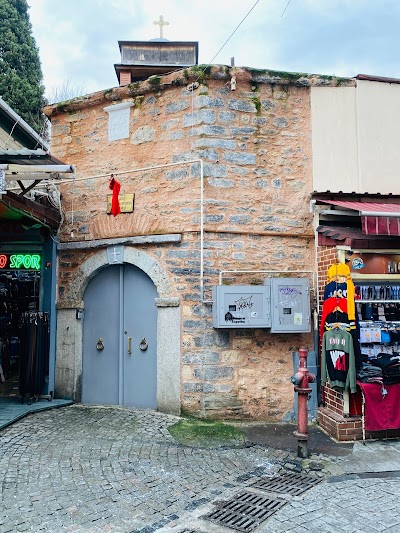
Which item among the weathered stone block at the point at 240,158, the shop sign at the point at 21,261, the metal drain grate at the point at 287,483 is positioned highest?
the weathered stone block at the point at 240,158

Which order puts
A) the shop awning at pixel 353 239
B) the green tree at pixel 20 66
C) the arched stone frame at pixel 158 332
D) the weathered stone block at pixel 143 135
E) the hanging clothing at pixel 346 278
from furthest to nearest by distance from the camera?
the green tree at pixel 20 66 → the weathered stone block at pixel 143 135 → the arched stone frame at pixel 158 332 → the shop awning at pixel 353 239 → the hanging clothing at pixel 346 278

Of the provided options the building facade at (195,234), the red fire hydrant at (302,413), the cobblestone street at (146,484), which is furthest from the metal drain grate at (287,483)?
the building facade at (195,234)

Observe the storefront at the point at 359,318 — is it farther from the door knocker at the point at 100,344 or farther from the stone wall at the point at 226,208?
the door knocker at the point at 100,344

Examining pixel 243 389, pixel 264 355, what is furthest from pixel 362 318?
pixel 243 389

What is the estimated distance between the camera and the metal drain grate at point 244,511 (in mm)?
3674

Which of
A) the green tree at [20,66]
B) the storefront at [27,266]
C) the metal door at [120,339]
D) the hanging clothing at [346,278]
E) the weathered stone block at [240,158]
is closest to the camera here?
the hanging clothing at [346,278]

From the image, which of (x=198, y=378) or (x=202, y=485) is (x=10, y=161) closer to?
(x=198, y=378)

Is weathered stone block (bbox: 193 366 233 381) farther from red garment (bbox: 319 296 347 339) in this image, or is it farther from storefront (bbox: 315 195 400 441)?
red garment (bbox: 319 296 347 339)

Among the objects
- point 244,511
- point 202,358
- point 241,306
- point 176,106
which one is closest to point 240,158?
A: point 176,106

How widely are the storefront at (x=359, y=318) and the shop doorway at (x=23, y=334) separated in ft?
13.9

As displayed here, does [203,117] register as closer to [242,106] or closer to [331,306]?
[242,106]

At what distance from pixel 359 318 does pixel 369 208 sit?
1.51m

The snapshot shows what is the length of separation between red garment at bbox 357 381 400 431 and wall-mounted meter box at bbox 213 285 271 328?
1.51 meters

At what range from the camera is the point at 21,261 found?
7.71 m
